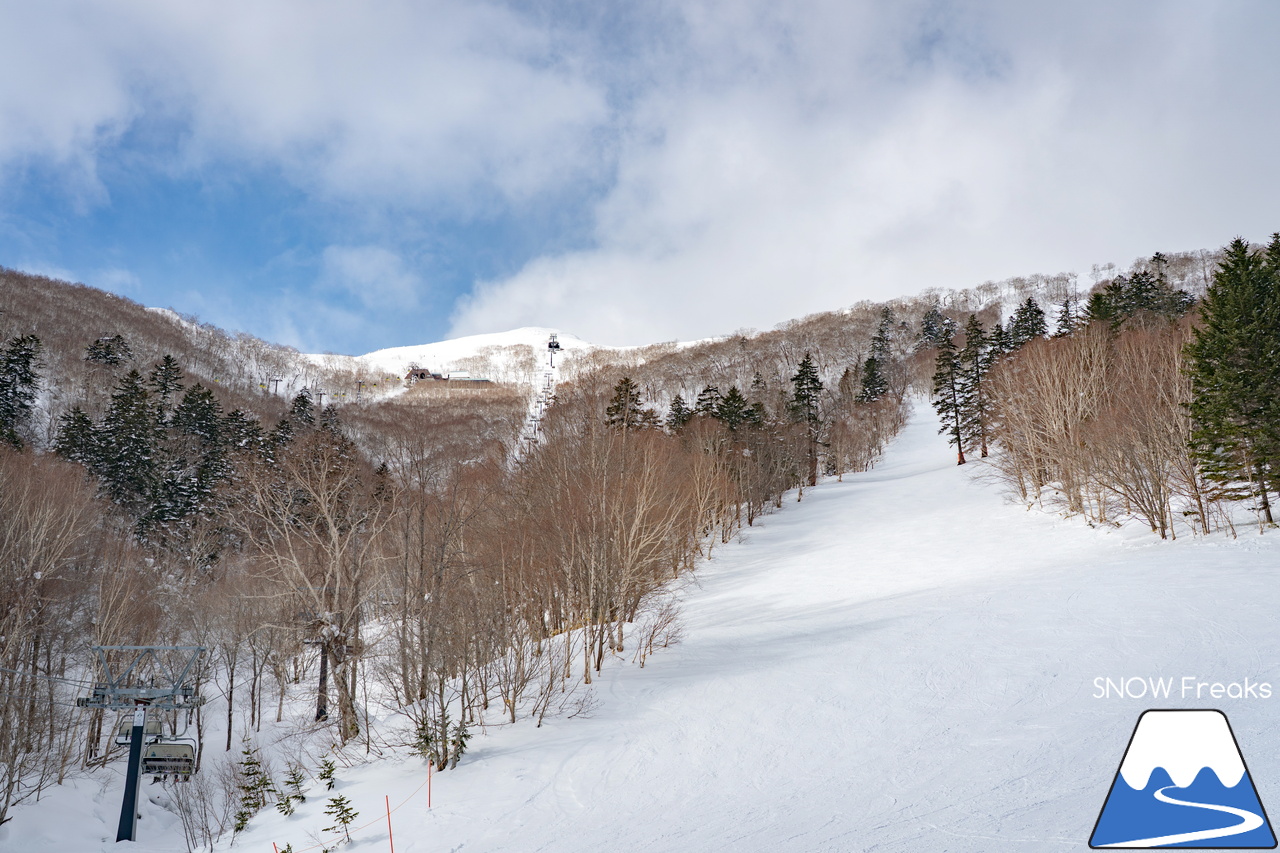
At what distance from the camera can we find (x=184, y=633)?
1318 inches

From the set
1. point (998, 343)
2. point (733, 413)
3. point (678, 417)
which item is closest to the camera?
point (733, 413)

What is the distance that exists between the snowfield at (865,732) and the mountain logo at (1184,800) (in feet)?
1.09

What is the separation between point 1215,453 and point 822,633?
56.2 ft

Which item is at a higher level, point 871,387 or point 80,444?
point 871,387

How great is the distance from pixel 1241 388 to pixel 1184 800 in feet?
73.3

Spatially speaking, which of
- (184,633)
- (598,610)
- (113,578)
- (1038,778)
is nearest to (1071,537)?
(598,610)

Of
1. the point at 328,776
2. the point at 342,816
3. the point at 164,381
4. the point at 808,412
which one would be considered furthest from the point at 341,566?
the point at 164,381

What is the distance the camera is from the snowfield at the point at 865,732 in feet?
27.1

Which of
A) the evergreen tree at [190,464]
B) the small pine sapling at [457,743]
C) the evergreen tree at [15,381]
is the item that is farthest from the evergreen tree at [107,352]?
the small pine sapling at [457,743]

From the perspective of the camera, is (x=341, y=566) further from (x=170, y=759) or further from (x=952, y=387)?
(x=952, y=387)

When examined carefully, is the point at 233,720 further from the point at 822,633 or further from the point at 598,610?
the point at 822,633

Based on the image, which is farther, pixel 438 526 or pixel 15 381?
pixel 15 381

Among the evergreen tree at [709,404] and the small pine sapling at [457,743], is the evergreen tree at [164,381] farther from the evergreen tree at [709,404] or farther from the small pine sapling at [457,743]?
the small pine sapling at [457,743]

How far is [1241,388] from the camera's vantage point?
2169cm
